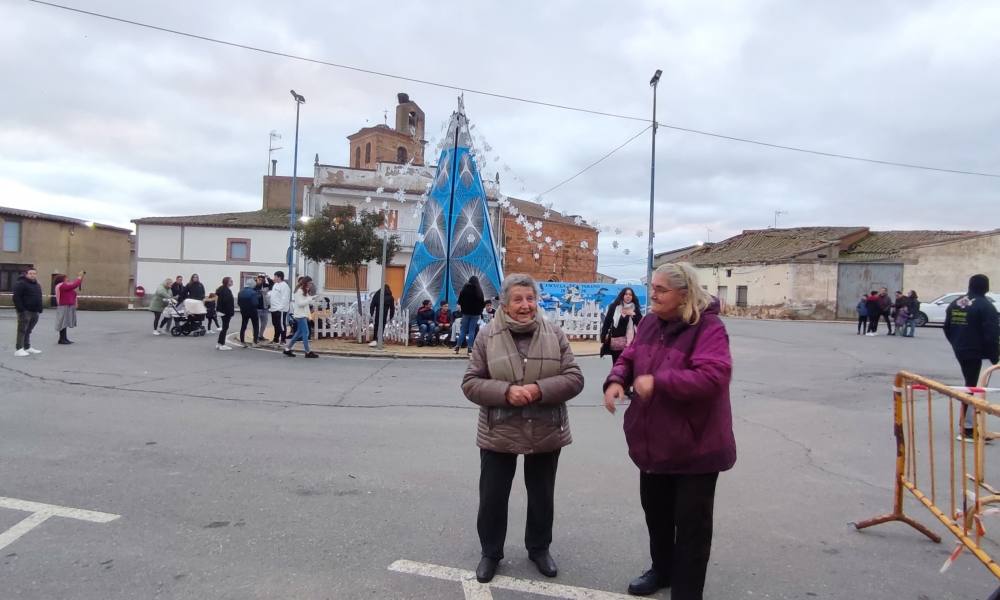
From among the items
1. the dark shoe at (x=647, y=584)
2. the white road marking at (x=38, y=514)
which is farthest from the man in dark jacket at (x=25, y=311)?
the dark shoe at (x=647, y=584)

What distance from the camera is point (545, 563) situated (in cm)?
327

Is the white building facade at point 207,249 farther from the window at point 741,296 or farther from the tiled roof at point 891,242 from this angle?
the tiled roof at point 891,242

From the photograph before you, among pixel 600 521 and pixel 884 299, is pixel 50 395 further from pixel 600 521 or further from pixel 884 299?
pixel 884 299

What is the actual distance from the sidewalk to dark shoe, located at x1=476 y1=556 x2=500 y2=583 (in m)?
9.55

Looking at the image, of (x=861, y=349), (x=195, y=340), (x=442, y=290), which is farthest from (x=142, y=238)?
(x=861, y=349)


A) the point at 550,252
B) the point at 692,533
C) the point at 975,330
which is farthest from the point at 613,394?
the point at 550,252

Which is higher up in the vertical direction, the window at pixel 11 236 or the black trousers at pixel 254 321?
the window at pixel 11 236

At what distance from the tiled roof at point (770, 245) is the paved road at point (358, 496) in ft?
103

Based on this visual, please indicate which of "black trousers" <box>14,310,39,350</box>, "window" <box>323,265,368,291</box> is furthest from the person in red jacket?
"window" <box>323,265,368,291</box>

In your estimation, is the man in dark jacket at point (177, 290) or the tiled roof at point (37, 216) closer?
the man in dark jacket at point (177, 290)

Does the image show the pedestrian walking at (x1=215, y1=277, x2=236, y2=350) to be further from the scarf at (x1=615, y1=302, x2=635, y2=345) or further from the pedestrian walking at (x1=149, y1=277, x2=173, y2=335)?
the scarf at (x1=615, y1=302, x2=635, y2=345)

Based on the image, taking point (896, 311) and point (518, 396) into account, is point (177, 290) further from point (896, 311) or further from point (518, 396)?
point (896, 311)

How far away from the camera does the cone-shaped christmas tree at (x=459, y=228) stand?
1620 cm

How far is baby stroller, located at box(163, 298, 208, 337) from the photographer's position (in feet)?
52.7
